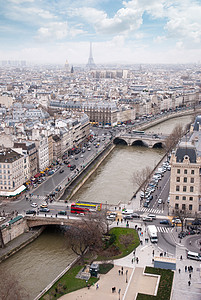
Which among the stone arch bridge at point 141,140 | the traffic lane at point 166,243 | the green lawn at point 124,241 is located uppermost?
the stone arch bridge at point 141,140

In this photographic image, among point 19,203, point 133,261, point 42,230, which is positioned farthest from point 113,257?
point 19,203

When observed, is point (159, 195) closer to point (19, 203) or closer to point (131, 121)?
point (19, 203)

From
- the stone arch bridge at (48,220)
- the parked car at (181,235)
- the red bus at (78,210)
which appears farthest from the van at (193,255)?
the red bus at (78,210)

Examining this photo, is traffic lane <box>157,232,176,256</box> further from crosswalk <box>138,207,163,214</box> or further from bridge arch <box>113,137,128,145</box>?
bridge arch <box>113,137,128,145</box>

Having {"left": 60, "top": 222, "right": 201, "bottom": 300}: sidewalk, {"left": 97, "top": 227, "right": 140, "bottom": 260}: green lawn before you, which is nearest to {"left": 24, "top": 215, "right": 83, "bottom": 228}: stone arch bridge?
{"left": 97, "top": 227, "right": 140, "bottom": 260}: green lawn

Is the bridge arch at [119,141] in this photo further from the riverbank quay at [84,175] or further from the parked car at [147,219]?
the parked car at [147,219]

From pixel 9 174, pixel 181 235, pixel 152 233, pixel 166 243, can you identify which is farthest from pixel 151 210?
pixel 9 174
